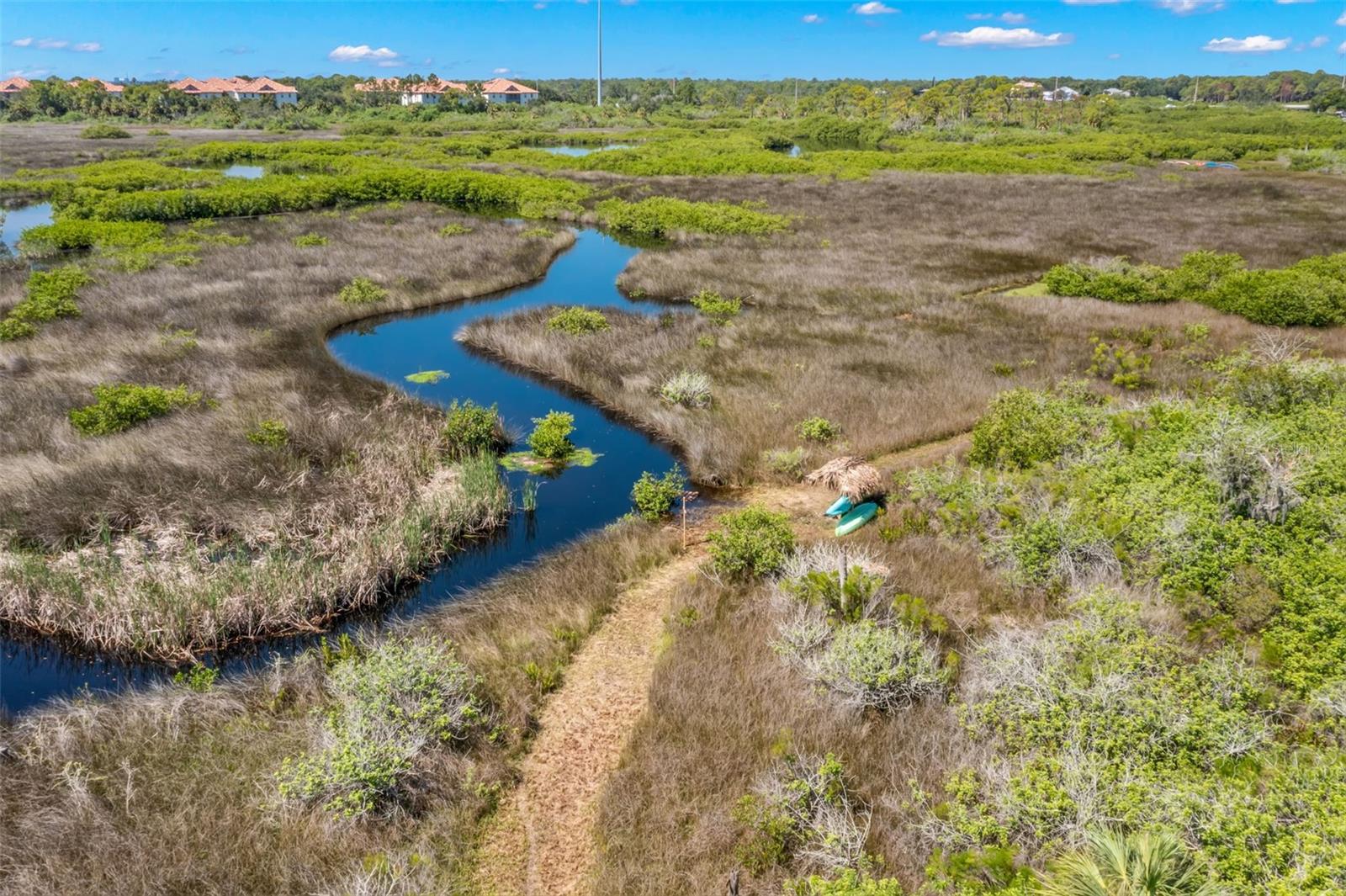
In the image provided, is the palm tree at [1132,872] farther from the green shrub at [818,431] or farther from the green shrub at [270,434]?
the green shrub at [270,434]

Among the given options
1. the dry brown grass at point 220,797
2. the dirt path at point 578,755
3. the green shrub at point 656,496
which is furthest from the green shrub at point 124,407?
the dirt path at point 578,755

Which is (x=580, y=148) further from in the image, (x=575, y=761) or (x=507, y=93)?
(x=507, y=93)

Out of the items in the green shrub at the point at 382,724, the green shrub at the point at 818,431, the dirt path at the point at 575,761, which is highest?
the green shrub at the point at 818,431

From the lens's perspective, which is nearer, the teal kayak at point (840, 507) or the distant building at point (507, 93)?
the teal kayak at point (840, 507)

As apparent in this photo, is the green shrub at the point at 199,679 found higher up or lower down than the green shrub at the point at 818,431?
lower down

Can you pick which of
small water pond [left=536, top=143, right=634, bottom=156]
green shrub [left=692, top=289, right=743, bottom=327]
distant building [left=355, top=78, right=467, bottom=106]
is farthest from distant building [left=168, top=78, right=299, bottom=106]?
green shrub [left=692, top=289, right=743, bottom=327]

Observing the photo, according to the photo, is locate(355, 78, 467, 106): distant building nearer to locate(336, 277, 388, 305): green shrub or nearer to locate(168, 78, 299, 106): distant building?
locate(168, 78, 299, 106): distant building
